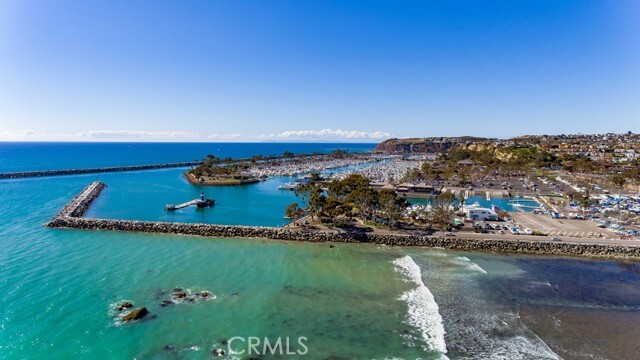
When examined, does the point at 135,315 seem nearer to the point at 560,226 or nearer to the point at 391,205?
the point at 391,205

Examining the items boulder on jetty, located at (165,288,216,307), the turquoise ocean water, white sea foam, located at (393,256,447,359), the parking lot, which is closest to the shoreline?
the turquoise ocean water

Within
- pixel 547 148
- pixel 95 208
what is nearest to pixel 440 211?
pixel 95 208

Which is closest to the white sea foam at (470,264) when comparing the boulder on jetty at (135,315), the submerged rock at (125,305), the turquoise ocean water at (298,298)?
the turquoise ocean water at (298,298)

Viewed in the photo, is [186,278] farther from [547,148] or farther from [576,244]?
[547,148]

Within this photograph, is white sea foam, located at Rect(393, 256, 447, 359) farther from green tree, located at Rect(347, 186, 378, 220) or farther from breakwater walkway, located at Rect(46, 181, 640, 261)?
green tree, located at Rect(347, 186, 378, 220)

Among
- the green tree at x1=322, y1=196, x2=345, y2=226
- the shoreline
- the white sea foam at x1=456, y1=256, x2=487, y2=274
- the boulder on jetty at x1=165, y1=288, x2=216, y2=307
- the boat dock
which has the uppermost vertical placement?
the green tree at x1=322, y1=196, x2=345, y2=226

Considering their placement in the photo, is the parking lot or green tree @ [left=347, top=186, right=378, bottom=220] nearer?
the parking lot
